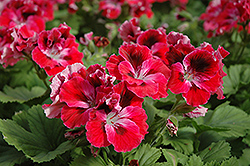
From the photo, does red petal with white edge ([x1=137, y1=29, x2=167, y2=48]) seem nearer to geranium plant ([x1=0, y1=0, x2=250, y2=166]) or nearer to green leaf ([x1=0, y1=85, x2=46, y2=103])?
geranium plant ([x1=0, y1=0, x2=250, y2=166])

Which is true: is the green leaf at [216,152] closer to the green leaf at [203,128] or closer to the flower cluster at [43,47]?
the green leaf at [203,128]

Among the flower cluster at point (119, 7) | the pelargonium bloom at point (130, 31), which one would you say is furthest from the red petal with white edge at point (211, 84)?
the flower cluster at point (119, 7)

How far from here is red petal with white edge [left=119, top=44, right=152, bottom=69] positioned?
3.13ft

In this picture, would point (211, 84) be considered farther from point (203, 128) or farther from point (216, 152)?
point (216, 152)

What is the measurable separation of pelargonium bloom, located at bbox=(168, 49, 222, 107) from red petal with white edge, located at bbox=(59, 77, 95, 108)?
0.30 meters

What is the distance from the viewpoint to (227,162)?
1142 millimetres

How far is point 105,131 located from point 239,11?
139 centimetres

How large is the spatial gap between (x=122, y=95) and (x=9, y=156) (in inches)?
28.2

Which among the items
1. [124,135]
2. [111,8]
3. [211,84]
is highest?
[211,84]

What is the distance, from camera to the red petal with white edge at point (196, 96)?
93 cm

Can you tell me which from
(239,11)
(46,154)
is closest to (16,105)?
(46,154)

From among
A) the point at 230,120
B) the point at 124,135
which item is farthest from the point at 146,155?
the point at 230,120

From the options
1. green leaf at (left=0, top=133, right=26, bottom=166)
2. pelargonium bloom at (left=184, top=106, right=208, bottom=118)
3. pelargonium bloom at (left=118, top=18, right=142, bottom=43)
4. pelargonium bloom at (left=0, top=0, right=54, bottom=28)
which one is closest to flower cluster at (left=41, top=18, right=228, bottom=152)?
pelargonium bloom at (left=184, top=106, right=208, bottom=118)

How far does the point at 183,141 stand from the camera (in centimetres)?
129
